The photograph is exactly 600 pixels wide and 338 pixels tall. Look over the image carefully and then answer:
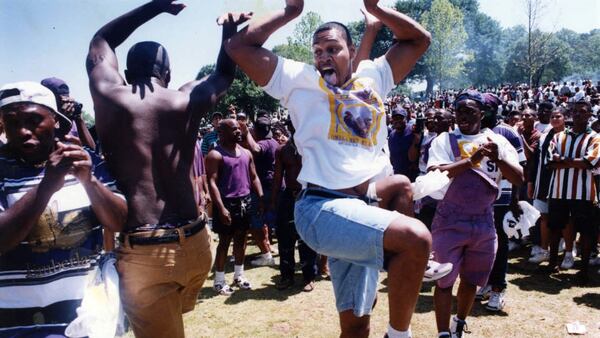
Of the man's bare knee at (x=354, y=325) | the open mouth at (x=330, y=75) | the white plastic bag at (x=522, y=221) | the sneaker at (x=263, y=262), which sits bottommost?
the sneaker at (x=263, y=262)

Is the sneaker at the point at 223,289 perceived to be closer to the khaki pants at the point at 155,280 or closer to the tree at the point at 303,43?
the khaki pants at the point at 155,280

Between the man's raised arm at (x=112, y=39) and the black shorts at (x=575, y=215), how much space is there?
6102 millimetres

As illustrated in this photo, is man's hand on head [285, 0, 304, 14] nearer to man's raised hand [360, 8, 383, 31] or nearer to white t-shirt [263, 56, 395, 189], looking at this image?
white t-shirt [263, 56, 395, 189]

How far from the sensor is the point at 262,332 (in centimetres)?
520

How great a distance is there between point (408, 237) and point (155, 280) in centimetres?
135

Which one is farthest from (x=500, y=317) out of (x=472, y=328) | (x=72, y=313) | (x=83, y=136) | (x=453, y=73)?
(x=453, y=73)

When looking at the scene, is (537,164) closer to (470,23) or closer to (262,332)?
(262,332)

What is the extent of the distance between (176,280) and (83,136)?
3684mm

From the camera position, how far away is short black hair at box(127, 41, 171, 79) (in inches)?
108

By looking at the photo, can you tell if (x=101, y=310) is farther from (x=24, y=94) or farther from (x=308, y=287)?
(x=308, y=287)

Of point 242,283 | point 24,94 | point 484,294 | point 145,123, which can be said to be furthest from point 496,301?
point 24,94

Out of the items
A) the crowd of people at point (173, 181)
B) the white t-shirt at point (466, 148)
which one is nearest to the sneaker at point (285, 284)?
the white t-shirt at point (466, 148)

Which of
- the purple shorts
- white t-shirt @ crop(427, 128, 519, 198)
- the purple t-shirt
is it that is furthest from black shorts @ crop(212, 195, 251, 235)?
white t-shirt @ crop(427, 128, 519, 198)

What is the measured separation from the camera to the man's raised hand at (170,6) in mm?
2836
